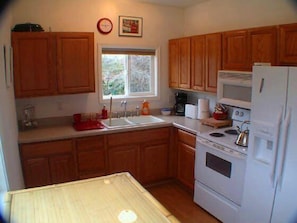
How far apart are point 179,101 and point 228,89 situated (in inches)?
45.9

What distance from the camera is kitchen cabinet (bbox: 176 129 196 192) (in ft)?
10.2

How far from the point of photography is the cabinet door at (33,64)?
110 inches

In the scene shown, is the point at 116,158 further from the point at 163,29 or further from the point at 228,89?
the point at 163,29

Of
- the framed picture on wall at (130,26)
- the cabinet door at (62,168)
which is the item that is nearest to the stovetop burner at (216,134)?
the cabinet door at (62,168)

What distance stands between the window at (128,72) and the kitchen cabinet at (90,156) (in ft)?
2.81

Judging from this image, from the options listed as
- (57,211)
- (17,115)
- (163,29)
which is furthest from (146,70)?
(57,211)

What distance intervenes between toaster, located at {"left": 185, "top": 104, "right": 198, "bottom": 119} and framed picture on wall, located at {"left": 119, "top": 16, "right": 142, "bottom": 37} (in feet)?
4.11

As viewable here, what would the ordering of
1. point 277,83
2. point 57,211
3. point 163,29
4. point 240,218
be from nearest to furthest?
point 57,211 → point 277,83 → point 240,218 → point 163,29

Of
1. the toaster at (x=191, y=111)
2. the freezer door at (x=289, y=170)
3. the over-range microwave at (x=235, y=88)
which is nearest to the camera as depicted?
the freezer door at (x=289, y=170)

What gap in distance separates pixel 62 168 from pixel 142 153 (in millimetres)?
991

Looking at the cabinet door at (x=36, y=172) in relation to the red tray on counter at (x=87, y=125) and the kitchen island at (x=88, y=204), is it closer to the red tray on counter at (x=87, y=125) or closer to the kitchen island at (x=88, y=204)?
the red tray on counter at (x=87, y=125)

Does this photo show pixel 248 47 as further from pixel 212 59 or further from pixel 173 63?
pixel 173 63

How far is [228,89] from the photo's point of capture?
2.86m

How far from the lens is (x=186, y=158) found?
3.25m
